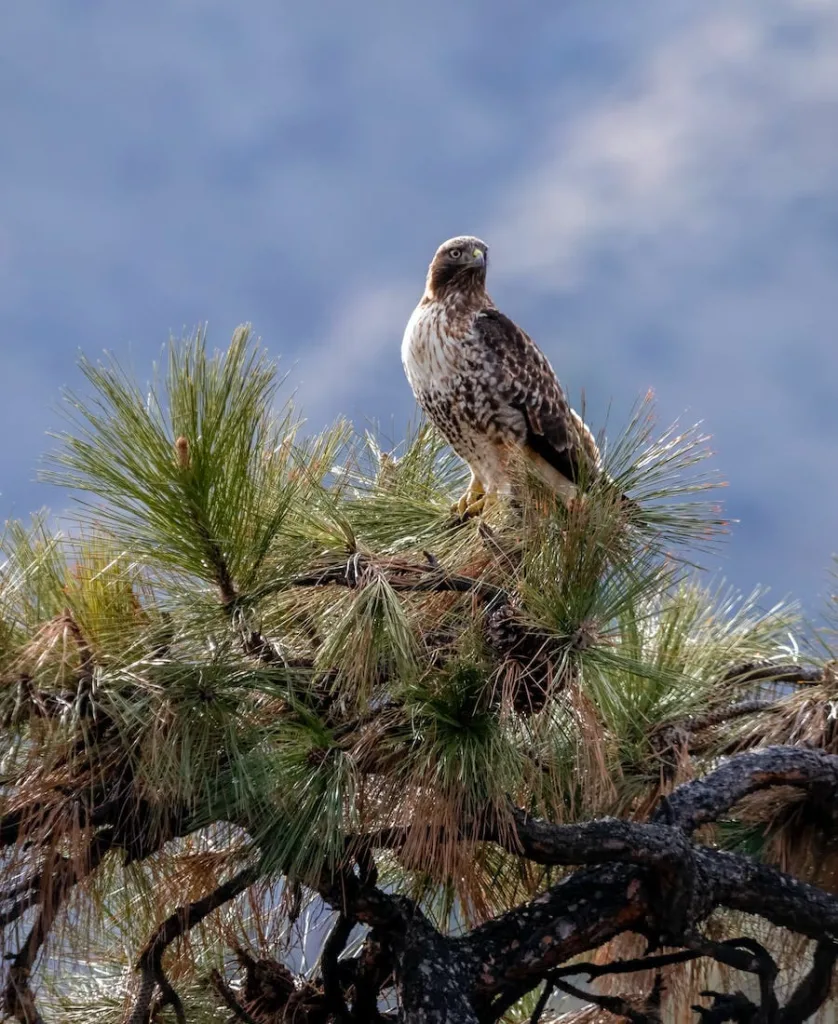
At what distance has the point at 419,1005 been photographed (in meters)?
2.16

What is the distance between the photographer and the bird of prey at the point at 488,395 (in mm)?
3463

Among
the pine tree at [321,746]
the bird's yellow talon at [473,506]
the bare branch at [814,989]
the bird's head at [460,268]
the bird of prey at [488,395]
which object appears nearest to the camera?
the pine tree at [321,746]

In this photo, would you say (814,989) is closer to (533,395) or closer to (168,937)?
(168,937)

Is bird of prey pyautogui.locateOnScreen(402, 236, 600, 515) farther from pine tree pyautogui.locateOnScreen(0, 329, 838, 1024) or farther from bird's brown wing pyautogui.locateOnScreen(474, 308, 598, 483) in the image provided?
pine tree pyautogui.locateOnScreen(0, 329, 838, 1024)

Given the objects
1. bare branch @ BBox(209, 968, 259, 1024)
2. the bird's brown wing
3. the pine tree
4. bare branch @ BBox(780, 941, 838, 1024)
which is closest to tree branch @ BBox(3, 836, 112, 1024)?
the pine tree

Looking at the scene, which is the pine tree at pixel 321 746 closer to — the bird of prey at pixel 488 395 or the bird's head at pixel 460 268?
the bird of prey at pixel 488 395

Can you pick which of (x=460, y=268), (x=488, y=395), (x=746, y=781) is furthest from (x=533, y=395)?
(x=746, y=781)

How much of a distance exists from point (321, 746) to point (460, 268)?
6.15 ft

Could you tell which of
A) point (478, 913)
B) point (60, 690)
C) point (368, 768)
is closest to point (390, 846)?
point (368, 768)

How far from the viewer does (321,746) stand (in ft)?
7.35

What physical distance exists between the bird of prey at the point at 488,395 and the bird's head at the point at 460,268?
13cm

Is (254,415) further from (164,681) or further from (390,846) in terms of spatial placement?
(390,846)

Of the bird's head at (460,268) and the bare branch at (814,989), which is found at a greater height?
the bird's head at (460,268)

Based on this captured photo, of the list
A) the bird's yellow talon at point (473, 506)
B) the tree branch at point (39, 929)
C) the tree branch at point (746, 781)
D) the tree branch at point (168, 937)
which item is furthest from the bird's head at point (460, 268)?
the tree branch at point (39, 929)
